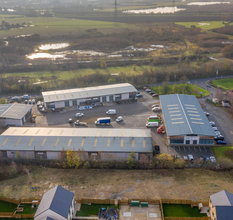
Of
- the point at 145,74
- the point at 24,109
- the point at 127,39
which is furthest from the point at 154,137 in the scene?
the point at 127,39

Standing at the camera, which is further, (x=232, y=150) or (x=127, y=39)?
(x=127, y=39)

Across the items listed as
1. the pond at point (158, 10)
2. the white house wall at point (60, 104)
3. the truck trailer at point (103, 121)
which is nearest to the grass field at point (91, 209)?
the truck trailer at point (103, 121)

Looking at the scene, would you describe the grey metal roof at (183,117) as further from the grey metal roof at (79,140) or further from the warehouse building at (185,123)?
the grey metal roof at (79,140)

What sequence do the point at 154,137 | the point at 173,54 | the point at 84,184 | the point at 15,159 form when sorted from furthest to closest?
the point at 173,54 → the point at 154,137 → the point at 15,159 → the point at 84,184

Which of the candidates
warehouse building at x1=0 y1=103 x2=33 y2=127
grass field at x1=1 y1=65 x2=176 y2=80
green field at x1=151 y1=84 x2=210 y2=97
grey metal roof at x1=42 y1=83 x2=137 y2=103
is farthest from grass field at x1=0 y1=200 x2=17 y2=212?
grass field at x1=1 y1=65 x2=176 y2=80

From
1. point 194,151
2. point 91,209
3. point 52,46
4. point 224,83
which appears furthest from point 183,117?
point 52,46

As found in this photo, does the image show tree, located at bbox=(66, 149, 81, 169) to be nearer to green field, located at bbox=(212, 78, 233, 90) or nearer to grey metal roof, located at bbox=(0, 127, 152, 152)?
grey metal roof, located at bbox=(0, 127, 152, 152)

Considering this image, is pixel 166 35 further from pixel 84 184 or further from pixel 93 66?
pixel 84 184

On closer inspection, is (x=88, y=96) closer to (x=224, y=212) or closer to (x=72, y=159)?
(x=72, y=159)
